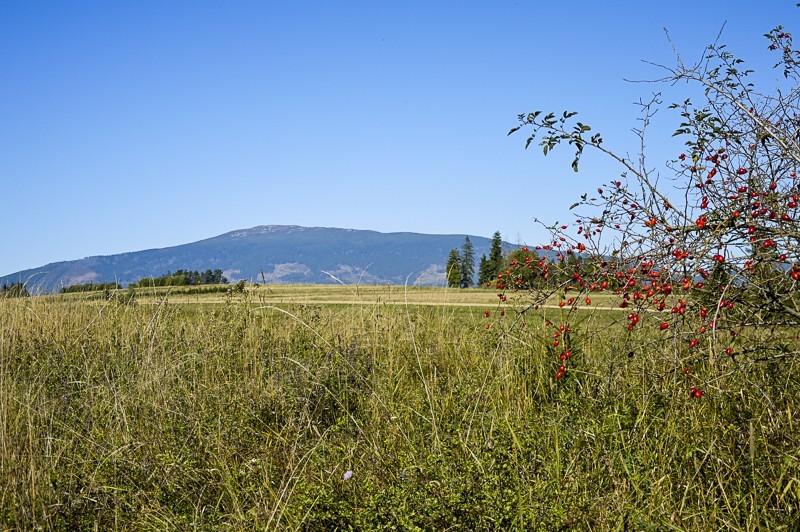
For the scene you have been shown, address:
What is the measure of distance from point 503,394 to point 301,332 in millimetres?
2950

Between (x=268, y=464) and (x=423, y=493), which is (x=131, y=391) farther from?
(x=423, y=493)

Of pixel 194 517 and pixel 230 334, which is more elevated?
pixel 230 334

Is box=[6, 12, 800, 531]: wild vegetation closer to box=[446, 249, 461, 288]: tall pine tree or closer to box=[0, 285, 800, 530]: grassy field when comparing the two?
box=[0, 285, 800, 530]: grassy field

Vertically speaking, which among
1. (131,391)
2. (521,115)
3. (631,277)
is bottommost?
(131,391)

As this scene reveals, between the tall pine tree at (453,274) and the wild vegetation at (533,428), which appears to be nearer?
the wild vegetation at (533,428)

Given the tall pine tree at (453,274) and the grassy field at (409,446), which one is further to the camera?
the tall pine tree at (453,274)

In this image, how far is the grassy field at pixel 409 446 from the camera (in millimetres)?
2957

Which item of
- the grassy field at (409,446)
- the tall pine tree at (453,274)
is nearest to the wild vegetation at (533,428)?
the grassy field at (409,446)

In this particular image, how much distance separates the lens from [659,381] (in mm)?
4707

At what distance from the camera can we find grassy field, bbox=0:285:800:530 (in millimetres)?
2957

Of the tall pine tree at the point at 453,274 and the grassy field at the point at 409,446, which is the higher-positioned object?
the tall pine tree at the point at 453,274

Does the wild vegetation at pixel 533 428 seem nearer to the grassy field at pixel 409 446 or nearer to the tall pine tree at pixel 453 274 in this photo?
the grassy field at pixel 409 446

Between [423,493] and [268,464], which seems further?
[268,464]

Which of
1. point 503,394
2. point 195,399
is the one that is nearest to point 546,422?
point 503,394
